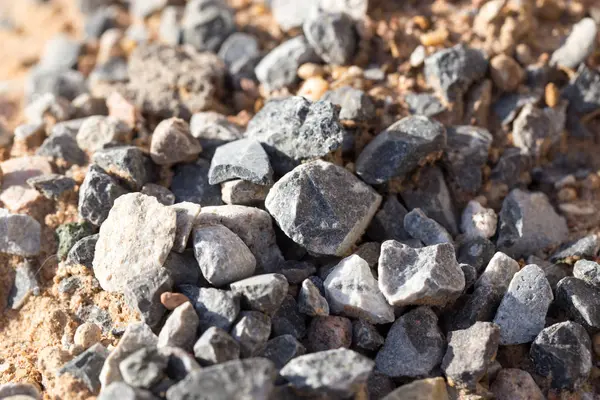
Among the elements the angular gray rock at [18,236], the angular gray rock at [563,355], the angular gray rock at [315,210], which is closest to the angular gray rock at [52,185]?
the angular gray rock at [18,236]

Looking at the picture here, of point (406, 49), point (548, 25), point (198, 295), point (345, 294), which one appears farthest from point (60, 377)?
point (548, 25)

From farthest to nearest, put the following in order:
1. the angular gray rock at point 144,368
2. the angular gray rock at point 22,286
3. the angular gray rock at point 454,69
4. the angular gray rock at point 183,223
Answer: the angular gray rock at point 454,69
the angular gray rock at point 22,286
the angular gray rock at point 183,223
the angular gray rock at point 144,368

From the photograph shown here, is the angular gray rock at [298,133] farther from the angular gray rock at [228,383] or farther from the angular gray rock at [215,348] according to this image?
the angular gray rock at [228,383]

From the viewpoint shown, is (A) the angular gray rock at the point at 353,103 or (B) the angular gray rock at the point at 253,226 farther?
(A) the angular gray rock at the point at 353,103

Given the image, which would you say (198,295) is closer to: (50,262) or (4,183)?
(50,262)

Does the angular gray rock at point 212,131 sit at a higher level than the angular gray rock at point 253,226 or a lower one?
higher

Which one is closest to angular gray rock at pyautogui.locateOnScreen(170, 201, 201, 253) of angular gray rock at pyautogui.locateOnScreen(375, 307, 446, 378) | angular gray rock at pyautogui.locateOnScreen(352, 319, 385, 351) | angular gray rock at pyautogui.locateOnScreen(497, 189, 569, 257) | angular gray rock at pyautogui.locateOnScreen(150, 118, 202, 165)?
angular gray rock at pyautogui.locateOnScreen(150, 118, 202, 165)

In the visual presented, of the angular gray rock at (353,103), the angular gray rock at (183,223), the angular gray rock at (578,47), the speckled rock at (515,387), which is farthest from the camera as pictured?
the angular gray rock at (578,47)
